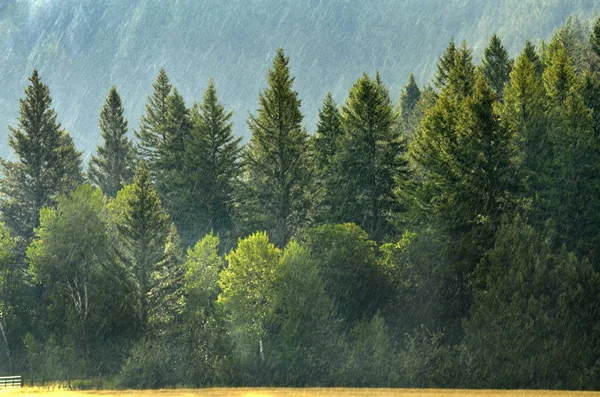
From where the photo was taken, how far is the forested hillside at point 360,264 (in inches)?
2406

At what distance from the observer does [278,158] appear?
80.7 m

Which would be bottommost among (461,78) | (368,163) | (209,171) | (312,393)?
(312,393)

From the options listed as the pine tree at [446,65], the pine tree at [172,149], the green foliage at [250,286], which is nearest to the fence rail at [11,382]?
the green foliage at [250,286]

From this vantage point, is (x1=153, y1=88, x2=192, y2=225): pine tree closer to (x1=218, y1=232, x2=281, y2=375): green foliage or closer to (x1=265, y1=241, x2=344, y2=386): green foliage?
(x1=218, y1=232, x2=281, y2=375): green foliage

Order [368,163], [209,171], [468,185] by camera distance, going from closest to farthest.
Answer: [468,185] < [368,163] < [209,171]

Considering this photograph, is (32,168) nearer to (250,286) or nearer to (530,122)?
(250,286)

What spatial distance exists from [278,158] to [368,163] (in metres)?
7.76

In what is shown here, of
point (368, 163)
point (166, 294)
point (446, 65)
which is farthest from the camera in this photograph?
point (446, 65)

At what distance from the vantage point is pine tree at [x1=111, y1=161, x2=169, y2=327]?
232 ft

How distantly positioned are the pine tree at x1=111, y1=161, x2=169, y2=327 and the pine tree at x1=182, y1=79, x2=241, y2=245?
1954 centimetres

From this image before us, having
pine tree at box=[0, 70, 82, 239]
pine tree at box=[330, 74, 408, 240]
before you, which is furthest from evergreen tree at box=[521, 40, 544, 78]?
pine tree at box=[0, 70, 82, 239]

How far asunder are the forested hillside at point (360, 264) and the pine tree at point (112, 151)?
69.7ft

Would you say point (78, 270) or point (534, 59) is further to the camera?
point (534, 59)

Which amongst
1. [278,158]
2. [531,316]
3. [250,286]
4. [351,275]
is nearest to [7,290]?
[250,286]
